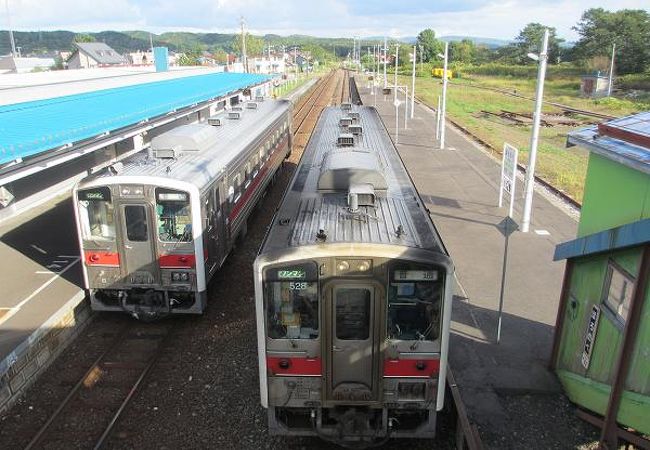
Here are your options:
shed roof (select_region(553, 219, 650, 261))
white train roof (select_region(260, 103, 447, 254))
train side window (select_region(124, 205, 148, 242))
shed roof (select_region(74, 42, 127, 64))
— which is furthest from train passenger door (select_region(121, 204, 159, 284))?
shed roof (select_region(74, 42, 127, 64))

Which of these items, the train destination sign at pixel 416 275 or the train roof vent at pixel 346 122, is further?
the train roof vent at pixel 346 122

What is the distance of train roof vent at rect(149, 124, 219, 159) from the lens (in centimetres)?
1162

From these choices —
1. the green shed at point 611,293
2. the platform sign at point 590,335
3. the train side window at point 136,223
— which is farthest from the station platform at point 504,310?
the train side window at point 136,223

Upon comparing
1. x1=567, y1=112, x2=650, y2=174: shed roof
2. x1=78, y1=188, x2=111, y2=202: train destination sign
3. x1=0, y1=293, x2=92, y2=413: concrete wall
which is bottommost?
x1=0, y1=293, x2=92, y2=413: concrete wall

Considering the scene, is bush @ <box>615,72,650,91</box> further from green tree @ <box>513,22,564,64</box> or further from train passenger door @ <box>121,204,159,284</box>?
train passenger door @ <box>121,204,159,284</box>

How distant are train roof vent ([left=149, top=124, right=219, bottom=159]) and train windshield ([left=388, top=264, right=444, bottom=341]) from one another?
693cm

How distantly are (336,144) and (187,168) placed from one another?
10.6 ft

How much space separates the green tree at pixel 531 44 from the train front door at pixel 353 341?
9389cm

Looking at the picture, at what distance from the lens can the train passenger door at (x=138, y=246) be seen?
399 inches

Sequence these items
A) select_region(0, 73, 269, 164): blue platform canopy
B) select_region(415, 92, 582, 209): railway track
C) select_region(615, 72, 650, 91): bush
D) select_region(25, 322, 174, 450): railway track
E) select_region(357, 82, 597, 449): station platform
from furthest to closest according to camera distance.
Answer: select_region(615, 72, 650, 91): bush
select_region(415, 92, 582, 209): railway track
select_region(0, 73, 269, 164): blue platform canopy
select_region(25, 322, 174, 450): railway track
select_region(357, 82, 597, 449): station platform

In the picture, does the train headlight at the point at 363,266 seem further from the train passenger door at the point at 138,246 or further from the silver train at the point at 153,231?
the train passenger door at the point at 138,246

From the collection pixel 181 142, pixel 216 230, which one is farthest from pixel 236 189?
pixel 216 230

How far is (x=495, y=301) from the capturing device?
1123cm

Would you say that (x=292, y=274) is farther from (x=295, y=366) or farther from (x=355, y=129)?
(x=355, y=129)
